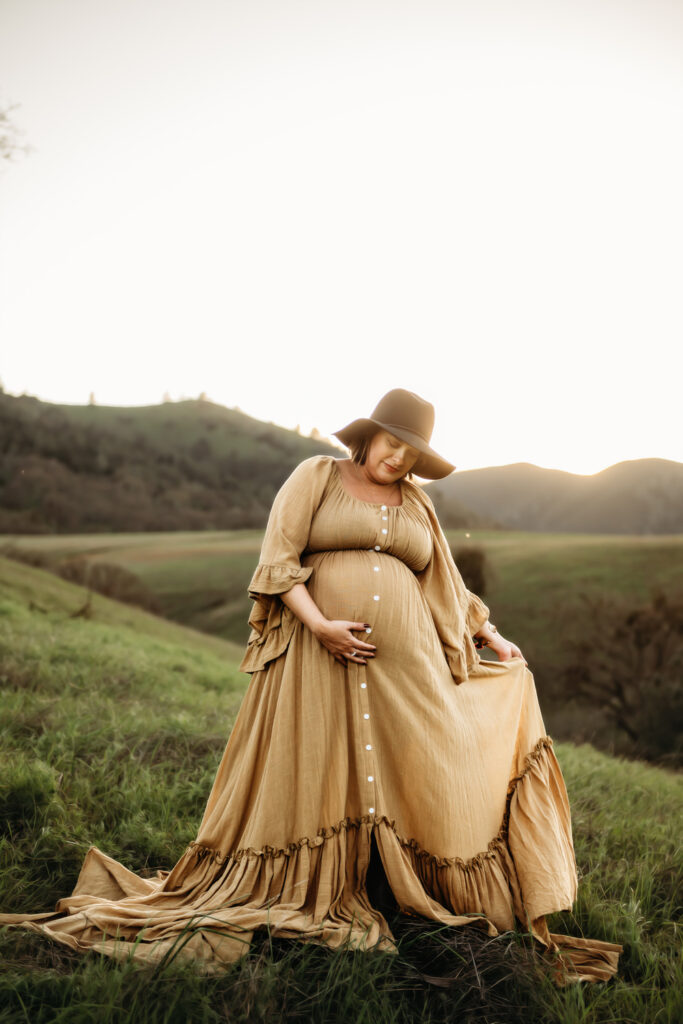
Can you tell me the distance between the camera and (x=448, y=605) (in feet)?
11.4

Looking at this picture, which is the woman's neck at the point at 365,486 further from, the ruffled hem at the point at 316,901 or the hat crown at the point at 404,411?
the ruffled hem at the point at 316,901

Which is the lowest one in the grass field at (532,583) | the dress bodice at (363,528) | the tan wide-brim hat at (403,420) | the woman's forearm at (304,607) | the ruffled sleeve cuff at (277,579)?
the grass field at (532,583)

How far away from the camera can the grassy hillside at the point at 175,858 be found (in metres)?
2.47

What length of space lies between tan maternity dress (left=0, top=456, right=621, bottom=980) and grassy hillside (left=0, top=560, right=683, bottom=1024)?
0.15 metres

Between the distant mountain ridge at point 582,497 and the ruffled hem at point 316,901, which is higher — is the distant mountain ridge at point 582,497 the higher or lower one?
the higher one

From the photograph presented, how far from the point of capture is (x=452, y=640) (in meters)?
3.41

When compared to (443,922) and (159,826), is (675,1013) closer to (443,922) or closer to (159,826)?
(443,922)

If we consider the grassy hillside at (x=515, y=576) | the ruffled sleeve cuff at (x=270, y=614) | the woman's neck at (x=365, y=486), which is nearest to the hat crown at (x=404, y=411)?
the woman's neck at (x=365, y=486)

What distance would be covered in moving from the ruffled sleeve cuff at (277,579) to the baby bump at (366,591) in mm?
145

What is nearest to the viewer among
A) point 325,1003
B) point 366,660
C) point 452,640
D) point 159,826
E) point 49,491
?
point 325,1003

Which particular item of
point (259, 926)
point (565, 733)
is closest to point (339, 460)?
point (259, 926)

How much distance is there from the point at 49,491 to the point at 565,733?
66356 mm

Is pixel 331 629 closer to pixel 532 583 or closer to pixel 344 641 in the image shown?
pixel 344 641

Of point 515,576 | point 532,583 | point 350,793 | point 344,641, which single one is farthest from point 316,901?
point 515,576
